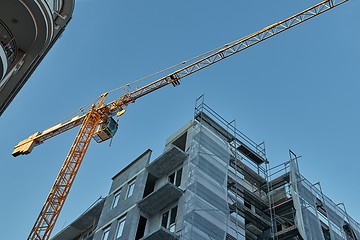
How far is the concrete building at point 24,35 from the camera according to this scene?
55.8ft

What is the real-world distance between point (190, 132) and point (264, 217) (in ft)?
21.1

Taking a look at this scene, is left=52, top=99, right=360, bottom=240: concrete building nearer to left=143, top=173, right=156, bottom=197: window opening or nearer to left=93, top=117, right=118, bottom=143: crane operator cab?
left=143, top=173, right=156, bottom=197: window opening

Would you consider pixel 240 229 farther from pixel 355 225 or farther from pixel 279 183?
pixel 355 225

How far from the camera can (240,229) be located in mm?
23906

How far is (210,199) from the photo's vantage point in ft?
76.0

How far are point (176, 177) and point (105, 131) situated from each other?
22.9 m

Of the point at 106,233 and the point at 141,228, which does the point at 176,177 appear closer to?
the point at 141,228

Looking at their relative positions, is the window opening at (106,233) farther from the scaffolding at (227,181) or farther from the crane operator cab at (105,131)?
the crane operator cab at (105,131)

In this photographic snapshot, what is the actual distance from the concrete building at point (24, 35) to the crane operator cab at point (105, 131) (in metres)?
26.5

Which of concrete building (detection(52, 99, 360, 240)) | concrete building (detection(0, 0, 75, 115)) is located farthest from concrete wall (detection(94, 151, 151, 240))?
concrete building (detection(0, 0, 75, 115))

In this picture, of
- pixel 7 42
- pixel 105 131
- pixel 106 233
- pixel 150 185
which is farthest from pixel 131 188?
pixel 105 131

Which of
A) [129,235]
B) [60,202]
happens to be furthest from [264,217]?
[60,202]

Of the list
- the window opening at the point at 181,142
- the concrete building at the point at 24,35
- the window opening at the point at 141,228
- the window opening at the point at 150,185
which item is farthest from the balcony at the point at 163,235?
the concrete building at the point at 24,35

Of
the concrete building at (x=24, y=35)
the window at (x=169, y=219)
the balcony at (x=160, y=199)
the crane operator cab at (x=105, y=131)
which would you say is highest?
the crane operator cab at (x=105, y=131)
